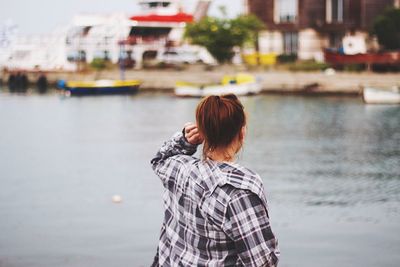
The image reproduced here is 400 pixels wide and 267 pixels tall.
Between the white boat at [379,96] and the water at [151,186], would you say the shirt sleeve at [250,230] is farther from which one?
the white boat at [379,96]

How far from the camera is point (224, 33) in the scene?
6406 centimetres

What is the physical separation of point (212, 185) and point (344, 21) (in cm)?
6125

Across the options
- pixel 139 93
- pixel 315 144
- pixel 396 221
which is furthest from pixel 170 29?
pixel 396 221

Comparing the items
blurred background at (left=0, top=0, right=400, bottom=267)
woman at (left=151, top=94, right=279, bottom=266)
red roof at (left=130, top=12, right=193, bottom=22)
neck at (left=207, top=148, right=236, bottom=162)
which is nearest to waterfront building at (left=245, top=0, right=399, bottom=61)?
blurred background at (left=0, top=0, right=400, bottom=267)

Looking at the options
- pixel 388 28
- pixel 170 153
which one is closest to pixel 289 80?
pixel 388 28

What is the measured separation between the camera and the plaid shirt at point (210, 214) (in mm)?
4062

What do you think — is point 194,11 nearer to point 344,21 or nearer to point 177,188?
point 344,21

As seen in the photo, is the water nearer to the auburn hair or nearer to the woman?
the woman

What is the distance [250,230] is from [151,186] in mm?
14590

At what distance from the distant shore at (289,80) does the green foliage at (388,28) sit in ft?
14.4

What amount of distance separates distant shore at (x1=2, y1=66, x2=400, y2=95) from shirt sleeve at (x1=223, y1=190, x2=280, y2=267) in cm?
5203

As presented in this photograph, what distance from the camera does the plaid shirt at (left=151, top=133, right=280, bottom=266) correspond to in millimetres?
4062

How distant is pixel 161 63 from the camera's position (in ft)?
220

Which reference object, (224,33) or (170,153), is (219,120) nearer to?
(170,153)
